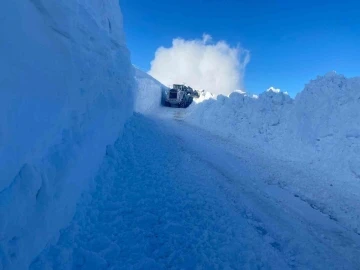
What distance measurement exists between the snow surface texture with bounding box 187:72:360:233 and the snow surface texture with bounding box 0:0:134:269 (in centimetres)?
739

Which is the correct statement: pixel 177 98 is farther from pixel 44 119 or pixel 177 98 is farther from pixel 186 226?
pixel 44 119

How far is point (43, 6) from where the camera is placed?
448 cm

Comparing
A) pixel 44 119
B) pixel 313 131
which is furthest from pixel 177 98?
pixel 44 119

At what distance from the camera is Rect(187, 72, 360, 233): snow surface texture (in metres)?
9.25

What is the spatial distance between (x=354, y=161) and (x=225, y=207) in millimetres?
8717

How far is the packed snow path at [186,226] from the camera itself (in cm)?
467

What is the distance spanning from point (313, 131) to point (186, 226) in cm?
1232

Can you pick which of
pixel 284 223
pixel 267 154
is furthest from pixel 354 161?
pixel 284 223

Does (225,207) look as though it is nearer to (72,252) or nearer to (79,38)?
(72,252)

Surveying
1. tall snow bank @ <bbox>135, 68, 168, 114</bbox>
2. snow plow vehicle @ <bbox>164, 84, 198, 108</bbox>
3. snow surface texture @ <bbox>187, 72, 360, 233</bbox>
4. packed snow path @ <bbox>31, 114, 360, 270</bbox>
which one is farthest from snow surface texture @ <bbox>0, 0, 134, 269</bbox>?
snow plow vehicle @ <bbox>164, 84, 198, 108</bbox>

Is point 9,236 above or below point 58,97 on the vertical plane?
below

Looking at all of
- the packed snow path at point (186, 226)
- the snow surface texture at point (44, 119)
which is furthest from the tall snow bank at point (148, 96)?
the snow surface texture at point (44, 119)

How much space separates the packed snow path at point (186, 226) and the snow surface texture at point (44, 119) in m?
0.51

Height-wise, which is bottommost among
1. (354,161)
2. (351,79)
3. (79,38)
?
(354,161)
